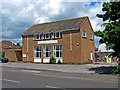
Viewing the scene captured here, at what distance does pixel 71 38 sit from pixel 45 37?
21.5 ft

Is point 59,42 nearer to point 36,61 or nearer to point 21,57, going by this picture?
point 36,61

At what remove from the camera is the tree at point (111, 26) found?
789 inches

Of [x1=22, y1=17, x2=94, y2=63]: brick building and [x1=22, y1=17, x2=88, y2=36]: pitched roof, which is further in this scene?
[x1=22, y1=17, x2=88, y2=36]: pitched roof

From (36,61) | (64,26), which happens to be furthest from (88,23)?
(36,61)

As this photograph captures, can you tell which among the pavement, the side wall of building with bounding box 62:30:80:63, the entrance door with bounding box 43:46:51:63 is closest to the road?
the pavement

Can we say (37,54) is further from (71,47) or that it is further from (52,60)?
(71,47)

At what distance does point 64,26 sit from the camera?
145 feet

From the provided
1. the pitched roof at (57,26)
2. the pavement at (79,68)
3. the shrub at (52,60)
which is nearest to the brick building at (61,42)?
the pitched roof at (57,26)

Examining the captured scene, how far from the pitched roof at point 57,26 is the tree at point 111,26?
1951 centimetres

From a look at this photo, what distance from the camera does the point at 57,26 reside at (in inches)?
1801

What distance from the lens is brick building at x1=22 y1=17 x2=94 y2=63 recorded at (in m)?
41.0

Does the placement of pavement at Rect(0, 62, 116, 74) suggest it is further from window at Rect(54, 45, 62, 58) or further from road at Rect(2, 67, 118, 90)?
window at Rect(54, 45, 62, 58)

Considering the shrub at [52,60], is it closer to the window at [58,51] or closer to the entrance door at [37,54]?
the window at [58,51]

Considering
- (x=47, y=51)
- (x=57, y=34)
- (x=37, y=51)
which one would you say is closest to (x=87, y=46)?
(x=57, y=34)
